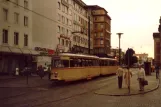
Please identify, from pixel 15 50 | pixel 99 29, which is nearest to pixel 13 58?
pixel 15 50

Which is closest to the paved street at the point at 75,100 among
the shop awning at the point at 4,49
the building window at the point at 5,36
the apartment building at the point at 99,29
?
the shop awning at the point at 4,49

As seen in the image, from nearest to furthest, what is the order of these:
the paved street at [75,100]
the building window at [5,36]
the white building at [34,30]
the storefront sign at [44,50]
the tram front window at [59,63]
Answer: the paved street at [75,100]
the tram front window at [59,63]
the building window at [5,36]
the white building at [34,30]
the storefront sign at [44,50]

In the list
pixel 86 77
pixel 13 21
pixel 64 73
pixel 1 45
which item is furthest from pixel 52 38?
pixel 64 73

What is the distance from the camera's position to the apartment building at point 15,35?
44594 mm

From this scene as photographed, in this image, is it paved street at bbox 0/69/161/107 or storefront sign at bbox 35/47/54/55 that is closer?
paved street at bbox 0/69/161/107

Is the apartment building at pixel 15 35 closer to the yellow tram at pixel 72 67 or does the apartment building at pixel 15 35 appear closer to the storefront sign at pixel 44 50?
the storefront sign at pixel 44 50

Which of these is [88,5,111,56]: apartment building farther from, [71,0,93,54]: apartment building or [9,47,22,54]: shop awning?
[9,47,22,54]: shop awning

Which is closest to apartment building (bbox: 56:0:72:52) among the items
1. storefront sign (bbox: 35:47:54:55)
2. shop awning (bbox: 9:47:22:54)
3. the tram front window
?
storefront sign (bbox: 35:47:54:55)

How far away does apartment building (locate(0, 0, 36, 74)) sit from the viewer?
44.6 meters

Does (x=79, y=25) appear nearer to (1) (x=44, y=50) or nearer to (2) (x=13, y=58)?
(1) (x=44, y=50)

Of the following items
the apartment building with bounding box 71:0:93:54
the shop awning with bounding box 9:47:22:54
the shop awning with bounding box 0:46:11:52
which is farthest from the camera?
the apartment building with bounding box 71:0:93:54

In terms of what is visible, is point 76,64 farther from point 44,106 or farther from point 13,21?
point 13,21

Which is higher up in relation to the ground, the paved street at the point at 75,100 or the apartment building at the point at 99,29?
the apartment building at the point at 99,29

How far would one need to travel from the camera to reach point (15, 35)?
48.1 m
